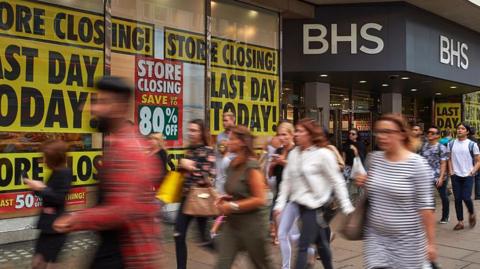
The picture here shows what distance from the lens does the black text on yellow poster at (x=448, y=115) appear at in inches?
887

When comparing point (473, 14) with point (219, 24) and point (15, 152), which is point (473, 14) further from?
point (15, 152)

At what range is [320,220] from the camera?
204 inches

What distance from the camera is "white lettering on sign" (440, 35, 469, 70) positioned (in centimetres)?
1552

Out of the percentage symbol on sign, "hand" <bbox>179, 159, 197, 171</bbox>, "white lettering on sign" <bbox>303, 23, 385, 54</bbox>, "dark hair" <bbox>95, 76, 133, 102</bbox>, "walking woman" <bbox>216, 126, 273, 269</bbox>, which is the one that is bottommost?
"walking woman" <bbox>216, 126, 273, 269</bbox>

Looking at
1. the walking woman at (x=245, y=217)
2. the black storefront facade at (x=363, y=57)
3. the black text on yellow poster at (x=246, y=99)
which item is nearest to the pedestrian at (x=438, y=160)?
the black text on yellow poster at (x=246, y=99)

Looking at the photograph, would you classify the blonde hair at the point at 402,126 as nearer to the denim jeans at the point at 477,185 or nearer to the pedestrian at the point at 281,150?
the pedestrian at the point at 281,150

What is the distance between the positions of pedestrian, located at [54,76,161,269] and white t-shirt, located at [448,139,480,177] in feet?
25.4

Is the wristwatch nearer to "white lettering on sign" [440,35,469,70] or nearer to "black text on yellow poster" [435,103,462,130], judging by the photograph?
"white lettering on sign" [440,35,469,70]

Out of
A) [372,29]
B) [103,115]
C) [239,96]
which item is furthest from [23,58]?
[372,29]

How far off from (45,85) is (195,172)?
4102 mm

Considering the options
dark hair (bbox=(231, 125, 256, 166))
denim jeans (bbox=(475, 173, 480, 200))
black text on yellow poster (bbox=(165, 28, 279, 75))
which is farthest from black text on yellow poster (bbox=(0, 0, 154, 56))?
denim jeans (bbox=(475, 173, 480, 200))

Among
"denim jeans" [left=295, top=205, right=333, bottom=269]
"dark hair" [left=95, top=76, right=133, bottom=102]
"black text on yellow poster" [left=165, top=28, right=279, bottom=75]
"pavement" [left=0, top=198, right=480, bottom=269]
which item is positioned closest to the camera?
"dark hair" [left=95, top=76, right=133, bottom=102]

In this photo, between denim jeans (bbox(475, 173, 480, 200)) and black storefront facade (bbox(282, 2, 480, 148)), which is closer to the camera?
denim jeans (bbox(475, 173, 480, 200))

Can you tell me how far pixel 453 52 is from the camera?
16.1m
